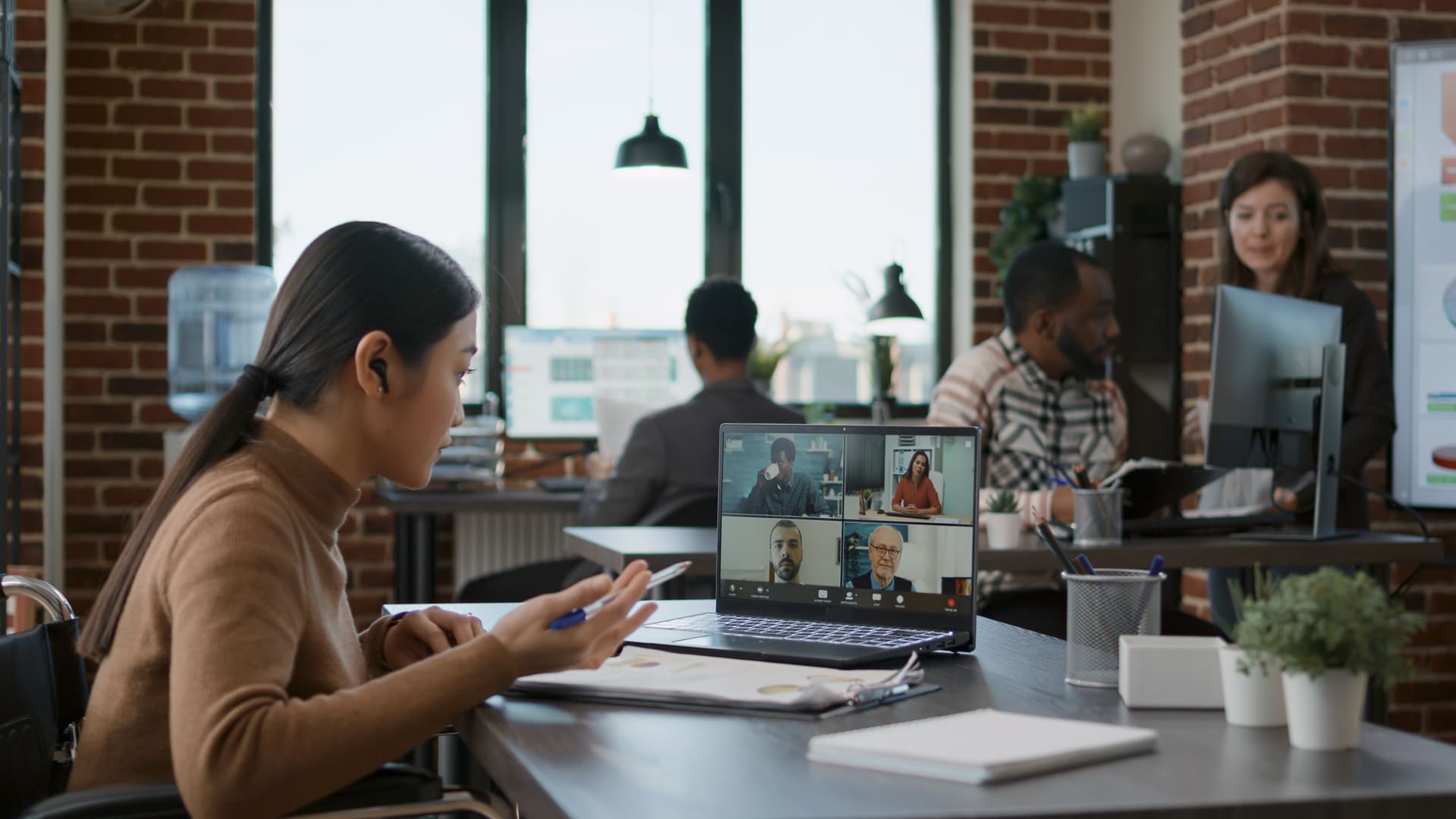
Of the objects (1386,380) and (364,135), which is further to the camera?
(364,135)

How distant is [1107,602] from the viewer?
134cm

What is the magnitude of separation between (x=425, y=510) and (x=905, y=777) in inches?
133

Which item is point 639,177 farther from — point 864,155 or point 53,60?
point 53,60

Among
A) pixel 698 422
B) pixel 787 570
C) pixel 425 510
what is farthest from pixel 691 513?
pixel 787 570

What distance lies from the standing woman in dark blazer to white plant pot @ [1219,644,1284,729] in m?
2.14

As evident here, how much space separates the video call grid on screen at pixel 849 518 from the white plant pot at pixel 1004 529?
1.00 metres

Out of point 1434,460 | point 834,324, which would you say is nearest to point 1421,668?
point 1434,460

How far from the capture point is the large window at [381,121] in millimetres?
4906

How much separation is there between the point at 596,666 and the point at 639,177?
364cm

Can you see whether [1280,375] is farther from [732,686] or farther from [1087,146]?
[1087,146]

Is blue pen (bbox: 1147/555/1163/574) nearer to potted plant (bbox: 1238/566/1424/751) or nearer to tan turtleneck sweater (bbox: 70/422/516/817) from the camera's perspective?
potted plant (bbox: 1238/566/1424/751)

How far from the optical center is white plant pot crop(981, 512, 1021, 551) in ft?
8.46

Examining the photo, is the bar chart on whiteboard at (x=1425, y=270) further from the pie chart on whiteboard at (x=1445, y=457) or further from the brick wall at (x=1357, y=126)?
the brick wall at (x=1357, y=126)

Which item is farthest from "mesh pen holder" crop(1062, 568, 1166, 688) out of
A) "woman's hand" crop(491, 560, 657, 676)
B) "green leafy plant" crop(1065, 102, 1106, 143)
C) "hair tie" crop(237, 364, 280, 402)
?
"green leafy plant" crop(1065, 102, 1106, 143)
